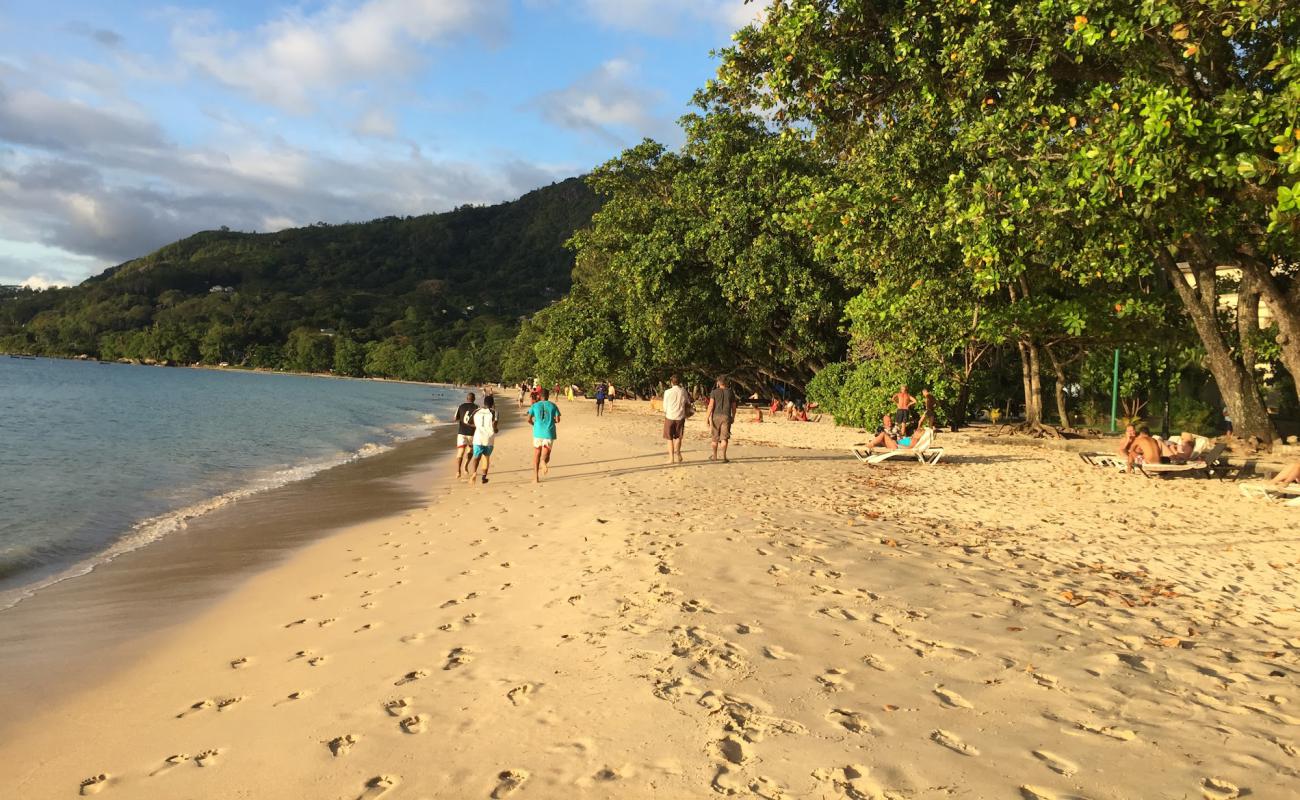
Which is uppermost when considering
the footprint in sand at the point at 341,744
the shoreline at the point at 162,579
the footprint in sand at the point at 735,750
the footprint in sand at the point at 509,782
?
the footprint in sand at the point at 735,750

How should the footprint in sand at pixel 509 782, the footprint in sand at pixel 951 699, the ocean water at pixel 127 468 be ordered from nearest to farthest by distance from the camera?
the footprint in sand at pixel 509 782, the footprint in sand at pixel 951 699, the ocean water at pixel 127 468

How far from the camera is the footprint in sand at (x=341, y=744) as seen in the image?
352 cm

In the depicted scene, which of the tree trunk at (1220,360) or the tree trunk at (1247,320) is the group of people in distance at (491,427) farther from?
the tree trunk at (1247,320)

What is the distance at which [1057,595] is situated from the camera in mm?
5785

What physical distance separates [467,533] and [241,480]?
372 inches

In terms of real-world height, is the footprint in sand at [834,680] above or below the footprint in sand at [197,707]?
above

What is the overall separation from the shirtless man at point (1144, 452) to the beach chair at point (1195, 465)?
124 mm

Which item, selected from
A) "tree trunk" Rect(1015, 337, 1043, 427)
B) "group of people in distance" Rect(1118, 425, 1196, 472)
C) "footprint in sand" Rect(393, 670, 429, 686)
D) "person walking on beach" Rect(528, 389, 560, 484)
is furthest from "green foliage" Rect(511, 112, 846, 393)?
"footprint in sand" Rect(393, 670, 429, 686)

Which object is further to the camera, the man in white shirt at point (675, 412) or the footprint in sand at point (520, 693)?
the man in white shirt at point (675, 412)

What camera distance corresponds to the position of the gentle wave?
25.1 ft

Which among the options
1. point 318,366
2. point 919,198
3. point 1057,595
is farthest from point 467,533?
point 318,366

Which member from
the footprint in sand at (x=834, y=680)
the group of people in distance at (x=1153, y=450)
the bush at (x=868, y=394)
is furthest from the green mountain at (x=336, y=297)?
the footprint in sand at (x=834, y=680)

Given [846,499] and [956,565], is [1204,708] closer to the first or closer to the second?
[956,565]

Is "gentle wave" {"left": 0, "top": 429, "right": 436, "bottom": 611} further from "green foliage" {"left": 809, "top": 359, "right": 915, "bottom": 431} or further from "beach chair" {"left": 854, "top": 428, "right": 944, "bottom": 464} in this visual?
"green foliage" {"left": 809, "top": 359, "right": 915, "bottom": 431}
